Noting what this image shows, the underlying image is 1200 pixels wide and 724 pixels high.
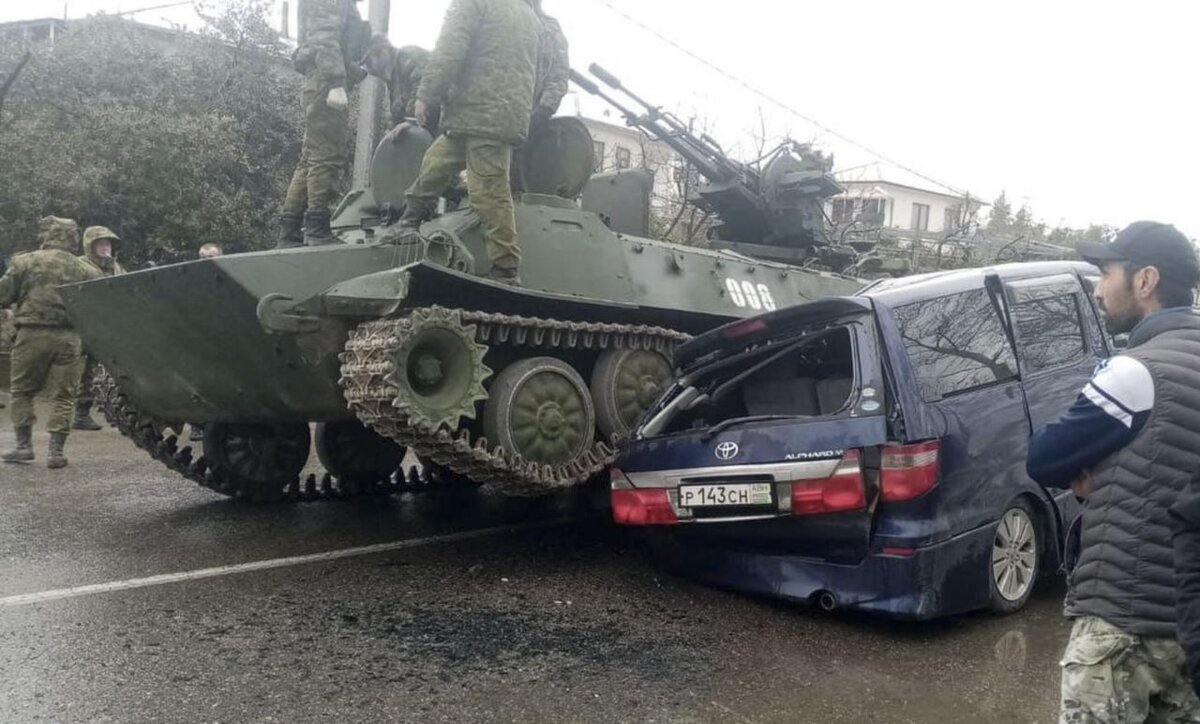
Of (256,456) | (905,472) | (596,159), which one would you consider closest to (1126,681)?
(905,472)

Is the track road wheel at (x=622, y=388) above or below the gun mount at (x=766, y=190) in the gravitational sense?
below

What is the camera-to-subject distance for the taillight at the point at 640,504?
17.2 feet

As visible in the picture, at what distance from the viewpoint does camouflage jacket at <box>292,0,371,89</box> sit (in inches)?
282

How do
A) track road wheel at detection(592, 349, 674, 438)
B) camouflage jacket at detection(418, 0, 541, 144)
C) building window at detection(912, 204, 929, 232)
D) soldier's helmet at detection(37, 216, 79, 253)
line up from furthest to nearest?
building window at detection(912, 204, 929, 232) < soldier's helmet at detection(37, 216, 79, 253) < track road wheel at detection(592, 349, 674, 438) < camouflage jacket at detection(418, 0, 541, 144)

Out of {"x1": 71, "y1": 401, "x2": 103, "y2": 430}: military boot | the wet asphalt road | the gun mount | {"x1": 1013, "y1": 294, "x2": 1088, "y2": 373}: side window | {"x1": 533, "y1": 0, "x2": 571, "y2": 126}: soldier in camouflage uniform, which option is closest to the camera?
the wet asphalt road

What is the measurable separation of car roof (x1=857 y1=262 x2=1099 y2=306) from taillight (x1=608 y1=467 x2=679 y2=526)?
4.53 ft

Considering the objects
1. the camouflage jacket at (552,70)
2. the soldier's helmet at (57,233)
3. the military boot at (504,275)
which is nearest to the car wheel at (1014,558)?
the military boot at (504,275)

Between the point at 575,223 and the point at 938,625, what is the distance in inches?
134

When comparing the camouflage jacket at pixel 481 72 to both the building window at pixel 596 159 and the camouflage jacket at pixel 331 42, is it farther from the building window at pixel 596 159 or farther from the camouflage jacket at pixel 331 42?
the camouflage jacket at pixel 331 42

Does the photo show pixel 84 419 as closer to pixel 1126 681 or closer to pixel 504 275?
pixel 504 275

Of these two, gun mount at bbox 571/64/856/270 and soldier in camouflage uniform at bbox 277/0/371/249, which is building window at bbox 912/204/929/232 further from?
soldier in camouflage uniform at bbox 277/0/371/249

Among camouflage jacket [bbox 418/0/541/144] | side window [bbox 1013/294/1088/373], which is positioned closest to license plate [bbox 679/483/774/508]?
side window [bbox 1013/294/1088/373]

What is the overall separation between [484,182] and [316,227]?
1.52 meters

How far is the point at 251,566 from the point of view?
19.1 ft
